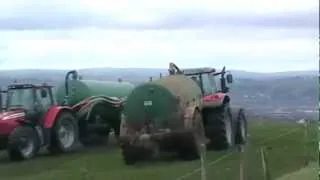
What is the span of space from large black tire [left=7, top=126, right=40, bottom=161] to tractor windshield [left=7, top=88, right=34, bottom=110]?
0.96 meters

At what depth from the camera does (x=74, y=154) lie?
71.8 ft

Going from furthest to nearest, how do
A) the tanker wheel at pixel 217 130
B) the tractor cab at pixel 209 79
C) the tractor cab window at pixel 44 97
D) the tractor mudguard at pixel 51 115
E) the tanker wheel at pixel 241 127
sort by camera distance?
the tanker wheel at pixel 241 127
the tractor cab at pixel 209 79
the tractor cab window at pixel 44 97
the tractor mudguard at pixel 51 115
the tanker wheel at pixel 217 130

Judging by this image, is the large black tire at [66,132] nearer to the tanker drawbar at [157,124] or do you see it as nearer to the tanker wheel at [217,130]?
the tanker drawbar at [157,124]

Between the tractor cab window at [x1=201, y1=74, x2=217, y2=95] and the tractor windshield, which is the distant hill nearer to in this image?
the tractor cab window at [x1=201, y1=74, x2=217, y2=95]

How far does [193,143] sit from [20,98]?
207 inches

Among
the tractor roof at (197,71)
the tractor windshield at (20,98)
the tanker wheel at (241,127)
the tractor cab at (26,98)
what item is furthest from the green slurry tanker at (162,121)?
the tractor windshield at (20,98)

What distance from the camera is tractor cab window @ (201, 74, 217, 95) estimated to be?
2232 cm

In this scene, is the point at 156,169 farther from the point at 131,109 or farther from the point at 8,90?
the point at 8,90

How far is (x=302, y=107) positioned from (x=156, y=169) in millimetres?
15885

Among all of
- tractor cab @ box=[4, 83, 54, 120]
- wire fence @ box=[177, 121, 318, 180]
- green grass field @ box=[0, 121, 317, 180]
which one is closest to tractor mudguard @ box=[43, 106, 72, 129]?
tractor cab @ box=[4, 83, 54, 120]

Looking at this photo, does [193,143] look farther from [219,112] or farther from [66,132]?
[66,132]

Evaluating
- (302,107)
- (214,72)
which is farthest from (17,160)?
(302,107)

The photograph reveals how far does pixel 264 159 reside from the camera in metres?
13.6

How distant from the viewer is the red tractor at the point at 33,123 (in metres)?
20.6
